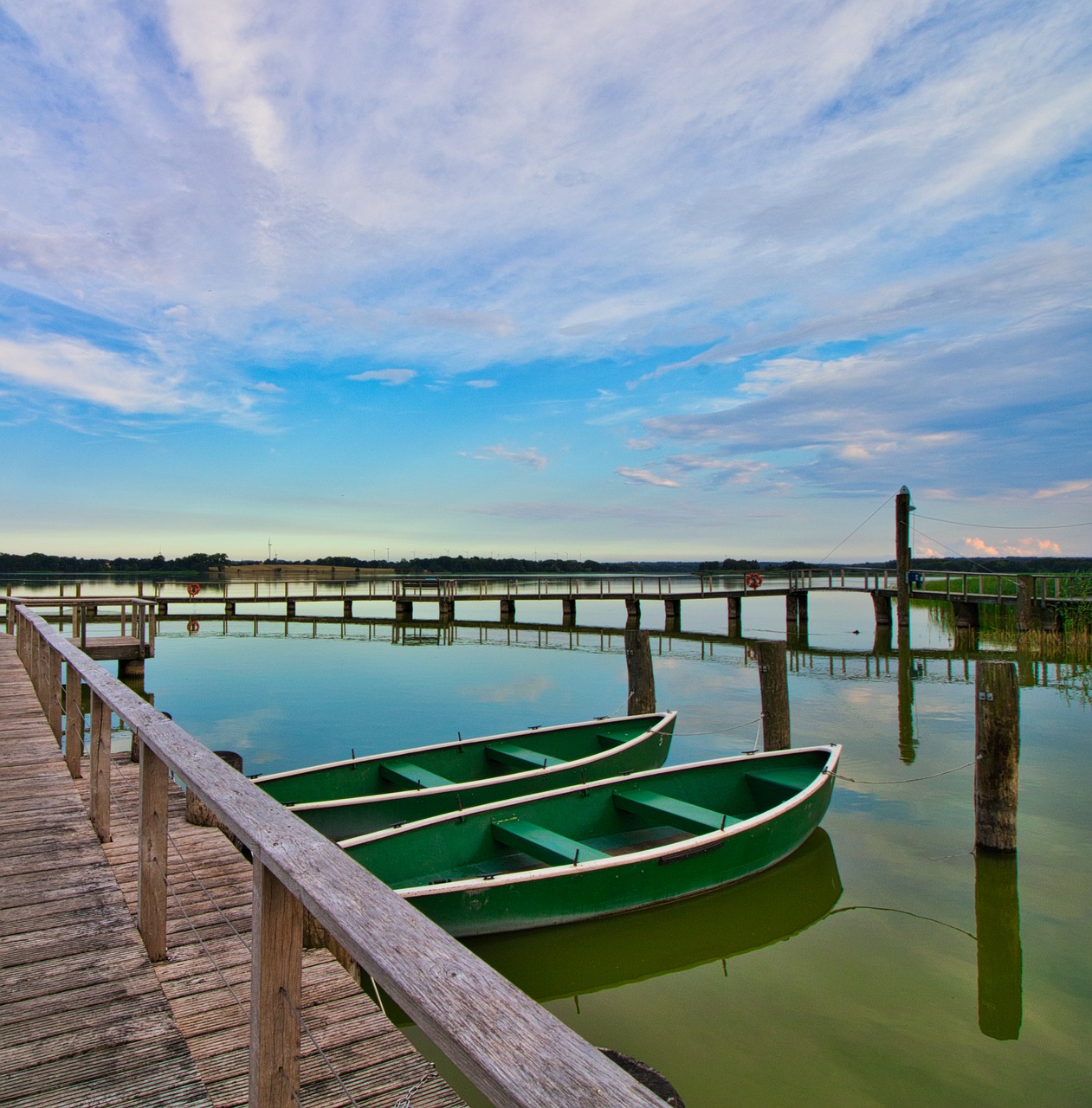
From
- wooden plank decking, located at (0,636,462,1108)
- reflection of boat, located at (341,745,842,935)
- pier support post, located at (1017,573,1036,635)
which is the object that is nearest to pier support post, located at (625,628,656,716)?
reflection of boat, located at (341,745,842,935)

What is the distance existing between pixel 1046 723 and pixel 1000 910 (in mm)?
8915

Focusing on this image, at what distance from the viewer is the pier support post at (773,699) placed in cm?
1038

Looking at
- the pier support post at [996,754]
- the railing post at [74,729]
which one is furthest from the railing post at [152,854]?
the pier support post at [996,754]

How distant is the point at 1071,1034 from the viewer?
513 centimetres

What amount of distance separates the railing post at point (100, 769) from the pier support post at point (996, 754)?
7042 mm

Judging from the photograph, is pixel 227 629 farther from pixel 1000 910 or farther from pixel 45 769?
pixel 1000 910

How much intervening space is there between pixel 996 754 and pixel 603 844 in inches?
148

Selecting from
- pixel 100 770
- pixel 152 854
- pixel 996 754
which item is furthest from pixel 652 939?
pixel 152 854

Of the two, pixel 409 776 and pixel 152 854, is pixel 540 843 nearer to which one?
pixel 409 776

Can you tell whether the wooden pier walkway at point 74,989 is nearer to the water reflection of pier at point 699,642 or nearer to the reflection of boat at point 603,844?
the reflection of boat at point 603,844

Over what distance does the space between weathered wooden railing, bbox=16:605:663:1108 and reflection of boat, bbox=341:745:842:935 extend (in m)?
2.62

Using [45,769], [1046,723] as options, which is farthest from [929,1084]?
[1046,723]

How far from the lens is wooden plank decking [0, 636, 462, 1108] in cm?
236

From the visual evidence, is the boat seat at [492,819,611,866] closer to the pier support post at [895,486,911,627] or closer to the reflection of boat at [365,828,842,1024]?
the reflection of boat at [365,828,842,1024]
